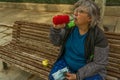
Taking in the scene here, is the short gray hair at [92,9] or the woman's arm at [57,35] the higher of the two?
the short gray hair at [92,9]

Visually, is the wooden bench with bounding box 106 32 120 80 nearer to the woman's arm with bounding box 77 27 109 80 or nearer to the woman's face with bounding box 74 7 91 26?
the woman's arm with bounding box 77 27 109 80

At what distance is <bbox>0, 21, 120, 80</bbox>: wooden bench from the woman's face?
86 cm

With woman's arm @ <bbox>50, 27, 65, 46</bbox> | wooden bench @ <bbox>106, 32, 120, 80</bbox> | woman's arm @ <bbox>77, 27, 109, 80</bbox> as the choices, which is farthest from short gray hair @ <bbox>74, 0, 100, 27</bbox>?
wooden bench @ <bbox>106, 32, 120, 80</bbox>

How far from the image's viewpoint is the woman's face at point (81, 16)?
283 cm

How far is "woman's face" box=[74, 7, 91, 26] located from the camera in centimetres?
283

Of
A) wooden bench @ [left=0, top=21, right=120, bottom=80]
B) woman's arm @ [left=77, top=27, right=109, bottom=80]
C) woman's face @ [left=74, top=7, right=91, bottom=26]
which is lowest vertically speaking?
wooden bench @ [left=0, top=21, right=120, bottom=80]

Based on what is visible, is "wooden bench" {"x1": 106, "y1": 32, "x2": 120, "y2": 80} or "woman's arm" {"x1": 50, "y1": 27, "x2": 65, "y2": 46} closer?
"woman's arm" {"x1": 50, "y1": 27, "x2": 65, "y2": 46}

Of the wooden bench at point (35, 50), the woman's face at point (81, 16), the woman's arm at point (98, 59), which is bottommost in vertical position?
the wooden bench at point (35, 50)

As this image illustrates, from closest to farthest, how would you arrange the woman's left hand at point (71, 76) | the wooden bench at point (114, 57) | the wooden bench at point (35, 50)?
the woman's left hand at point (71, 76) → the wooden bench at point (114, 57) → the wooden bench at point (35, 50)

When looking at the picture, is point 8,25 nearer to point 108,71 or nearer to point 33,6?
point 33,6

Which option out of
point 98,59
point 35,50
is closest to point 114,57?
point 98,59

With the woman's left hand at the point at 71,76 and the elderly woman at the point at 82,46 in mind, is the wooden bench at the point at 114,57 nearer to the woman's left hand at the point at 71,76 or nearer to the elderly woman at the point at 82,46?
the elderly woman at the point at 82,46

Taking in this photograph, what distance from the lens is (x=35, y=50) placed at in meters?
4.45

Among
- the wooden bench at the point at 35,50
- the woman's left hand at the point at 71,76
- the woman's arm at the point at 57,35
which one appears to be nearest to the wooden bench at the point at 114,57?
the wooden bench at the point at 35,50
